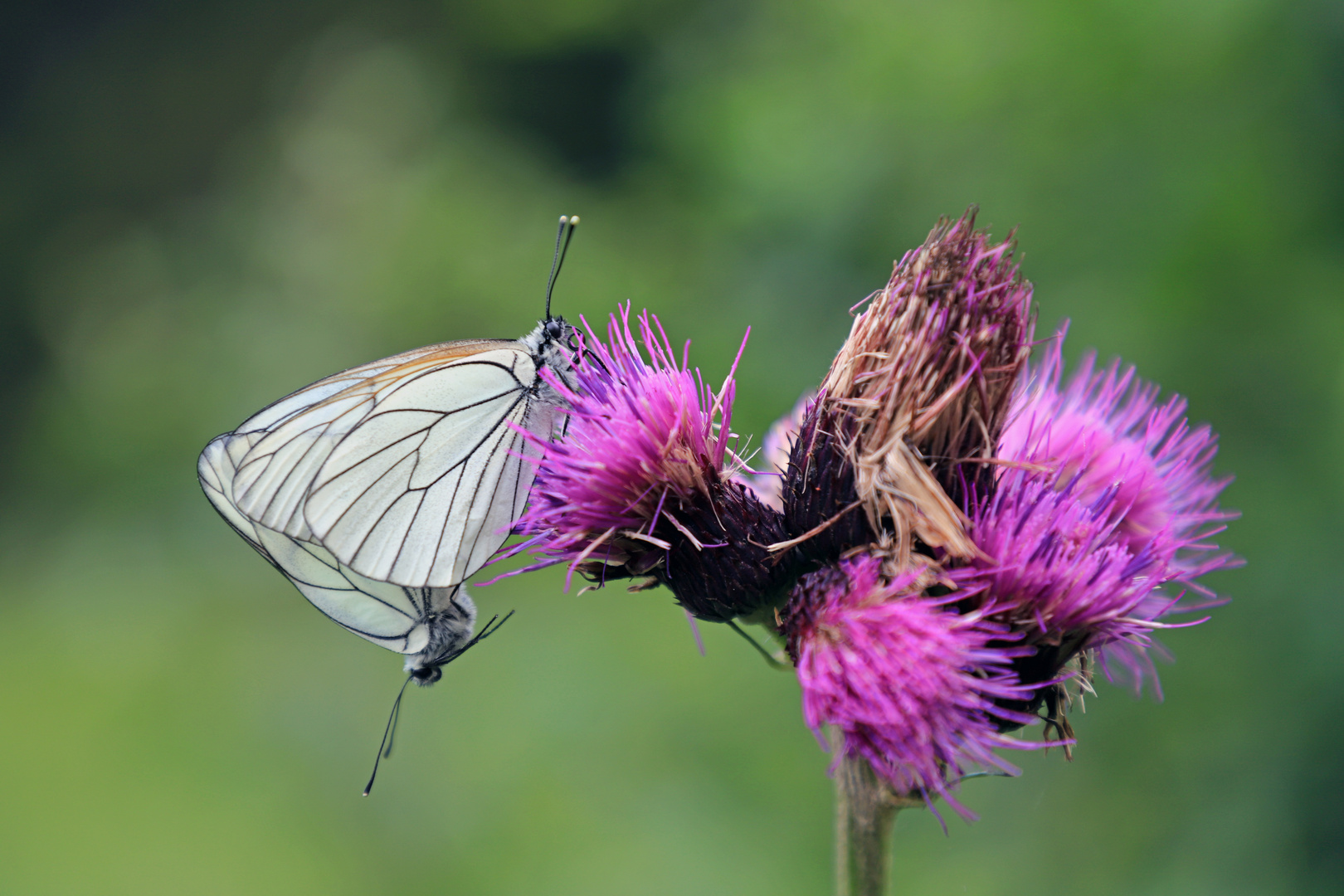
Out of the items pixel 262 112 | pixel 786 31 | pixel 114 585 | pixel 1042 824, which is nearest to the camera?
pixel 1042 824

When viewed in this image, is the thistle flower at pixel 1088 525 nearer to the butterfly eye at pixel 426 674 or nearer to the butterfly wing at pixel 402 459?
the butterfly wing at pixel 402 459

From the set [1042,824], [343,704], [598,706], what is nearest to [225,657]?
[343,704]

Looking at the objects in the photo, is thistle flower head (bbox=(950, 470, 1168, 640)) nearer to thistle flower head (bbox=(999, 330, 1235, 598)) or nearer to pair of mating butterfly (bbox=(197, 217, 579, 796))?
thistle flower head (bbox=(999, 330, 1235, 598))

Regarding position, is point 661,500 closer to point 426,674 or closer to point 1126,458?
point 426,674

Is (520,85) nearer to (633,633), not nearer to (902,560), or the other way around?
(633,633)

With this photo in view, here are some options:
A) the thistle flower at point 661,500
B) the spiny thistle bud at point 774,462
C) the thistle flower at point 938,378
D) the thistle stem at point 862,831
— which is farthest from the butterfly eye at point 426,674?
the thistle flower at point 938,378

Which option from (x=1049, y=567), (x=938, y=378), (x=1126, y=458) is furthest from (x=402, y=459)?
(x=1126, y=458)
